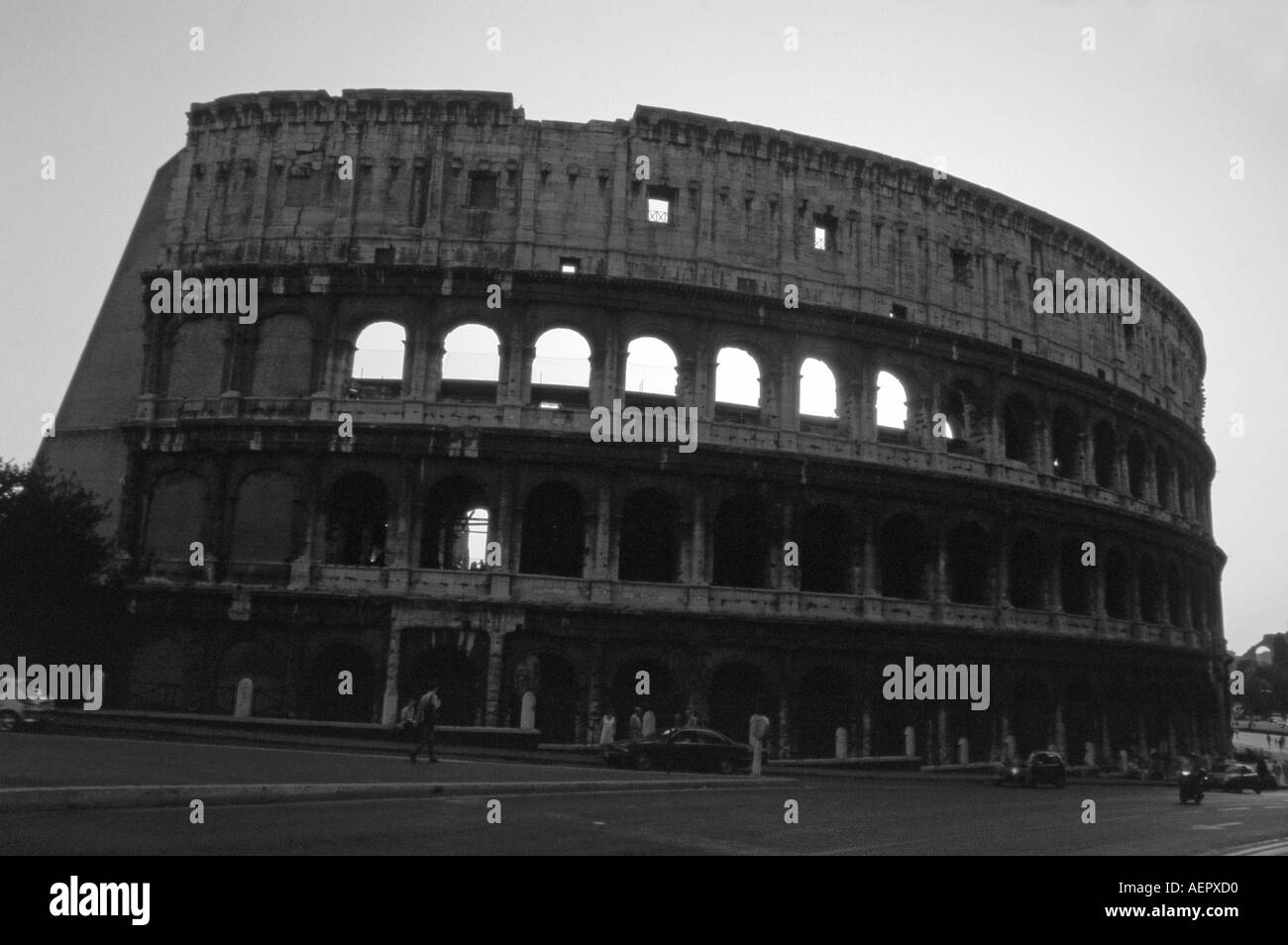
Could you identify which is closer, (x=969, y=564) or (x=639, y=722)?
(x=639, y=722)

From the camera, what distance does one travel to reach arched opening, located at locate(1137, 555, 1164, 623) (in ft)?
122

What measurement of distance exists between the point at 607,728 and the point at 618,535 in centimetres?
508

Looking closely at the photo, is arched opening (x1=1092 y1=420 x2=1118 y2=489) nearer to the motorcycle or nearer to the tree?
the motorcycle

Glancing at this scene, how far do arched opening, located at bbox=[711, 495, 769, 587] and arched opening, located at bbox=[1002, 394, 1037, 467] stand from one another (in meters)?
10.1

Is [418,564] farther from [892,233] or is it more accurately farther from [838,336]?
[892,233]

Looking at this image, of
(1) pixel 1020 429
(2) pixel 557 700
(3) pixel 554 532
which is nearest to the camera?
(2) pixel 557 700

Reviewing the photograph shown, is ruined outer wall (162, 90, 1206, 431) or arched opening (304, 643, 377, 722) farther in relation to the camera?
ruined outer wall (162, 90, 1206, 431)

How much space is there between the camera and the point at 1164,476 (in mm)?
39938

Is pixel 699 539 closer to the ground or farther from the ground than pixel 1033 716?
farther from the ground

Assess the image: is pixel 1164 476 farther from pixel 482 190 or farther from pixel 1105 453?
pixel 482 190

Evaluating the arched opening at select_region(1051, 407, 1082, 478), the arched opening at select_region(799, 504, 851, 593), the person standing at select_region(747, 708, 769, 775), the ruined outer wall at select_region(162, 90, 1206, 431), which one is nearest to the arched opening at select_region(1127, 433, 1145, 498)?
the arched opening at select_region(1051, 407, 1082, 478)

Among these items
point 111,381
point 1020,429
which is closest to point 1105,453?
point 1020,429

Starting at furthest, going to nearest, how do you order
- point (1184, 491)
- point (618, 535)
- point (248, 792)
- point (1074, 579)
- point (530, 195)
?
point (1184, 491), point (1074, 579), point (530, 195), point (618, 535), point (248, 792)
